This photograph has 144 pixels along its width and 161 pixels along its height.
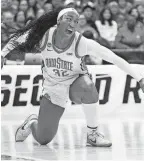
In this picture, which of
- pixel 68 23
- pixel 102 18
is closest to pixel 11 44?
pixel 68 23

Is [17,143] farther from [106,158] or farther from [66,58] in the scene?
[106,158]

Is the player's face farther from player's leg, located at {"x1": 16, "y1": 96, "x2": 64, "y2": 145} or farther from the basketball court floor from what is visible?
the basketball court floor

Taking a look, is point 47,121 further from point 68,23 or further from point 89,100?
point 68,23

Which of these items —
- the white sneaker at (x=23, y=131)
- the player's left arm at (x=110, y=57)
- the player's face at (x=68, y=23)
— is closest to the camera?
the player's left arm at (x=110, y=57)

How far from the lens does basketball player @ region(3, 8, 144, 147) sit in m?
7.03

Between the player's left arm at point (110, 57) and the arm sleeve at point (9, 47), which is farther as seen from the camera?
the arm sleeve at point (9, 47)

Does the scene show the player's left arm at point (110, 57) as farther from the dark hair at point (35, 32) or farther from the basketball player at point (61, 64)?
the dark hair at point (35, 32)

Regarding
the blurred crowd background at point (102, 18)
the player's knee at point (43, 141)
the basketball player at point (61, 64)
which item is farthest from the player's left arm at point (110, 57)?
the blurred crowd background at point (102, 18)

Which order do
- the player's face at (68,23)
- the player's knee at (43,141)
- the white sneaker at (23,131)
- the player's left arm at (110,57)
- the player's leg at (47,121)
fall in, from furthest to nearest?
the white sneaker at (23,131), the player's knee at (43,141), the player's leg at (47,121), the player's face at (68,23), the player's left arm at (110,57)

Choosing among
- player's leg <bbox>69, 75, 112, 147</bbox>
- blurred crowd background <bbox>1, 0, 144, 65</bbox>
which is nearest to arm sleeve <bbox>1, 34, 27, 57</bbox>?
player's leg <bbox>69, 75, 112, 147</bbox>

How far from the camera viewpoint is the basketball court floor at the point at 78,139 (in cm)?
628

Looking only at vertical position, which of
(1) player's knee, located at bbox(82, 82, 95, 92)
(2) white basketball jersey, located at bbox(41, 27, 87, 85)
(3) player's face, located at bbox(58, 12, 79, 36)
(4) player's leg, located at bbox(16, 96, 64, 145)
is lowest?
(4) player's leg, located at bbox(16, 96, 64, 145)

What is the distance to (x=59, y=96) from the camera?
7270 millimetres

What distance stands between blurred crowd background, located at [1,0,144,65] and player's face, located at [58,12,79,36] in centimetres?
558
